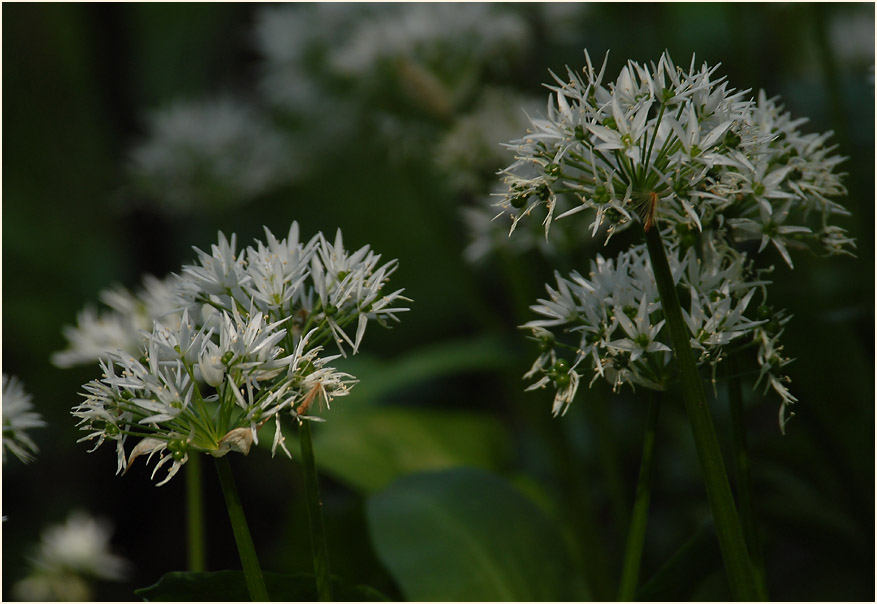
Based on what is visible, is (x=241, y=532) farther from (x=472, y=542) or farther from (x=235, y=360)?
(x=472, y=542)

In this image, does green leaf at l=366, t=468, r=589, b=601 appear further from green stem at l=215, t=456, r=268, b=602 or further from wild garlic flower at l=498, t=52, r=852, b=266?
wild garlic flower at l=498, t=52, r=852, b=266

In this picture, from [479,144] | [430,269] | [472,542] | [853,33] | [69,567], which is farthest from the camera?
[430,269]

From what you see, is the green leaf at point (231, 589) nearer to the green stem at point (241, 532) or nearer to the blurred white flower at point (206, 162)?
the green stem at point (241, 532)

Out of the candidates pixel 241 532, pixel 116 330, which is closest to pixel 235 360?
pixel 241 532

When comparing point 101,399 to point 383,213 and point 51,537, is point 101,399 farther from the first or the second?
point 383,213

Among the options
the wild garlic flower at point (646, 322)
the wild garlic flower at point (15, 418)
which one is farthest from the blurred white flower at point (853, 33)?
the wild garlic flower at point (15, 418)

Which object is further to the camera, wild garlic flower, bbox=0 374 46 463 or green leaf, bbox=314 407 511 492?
green leaf, bbox=314 407 511 492

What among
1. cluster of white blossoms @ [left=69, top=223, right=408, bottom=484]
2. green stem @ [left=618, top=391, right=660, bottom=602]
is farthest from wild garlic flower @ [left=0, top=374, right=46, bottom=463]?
green stem @ [left=618, top=391, right=660, bottom=602]
